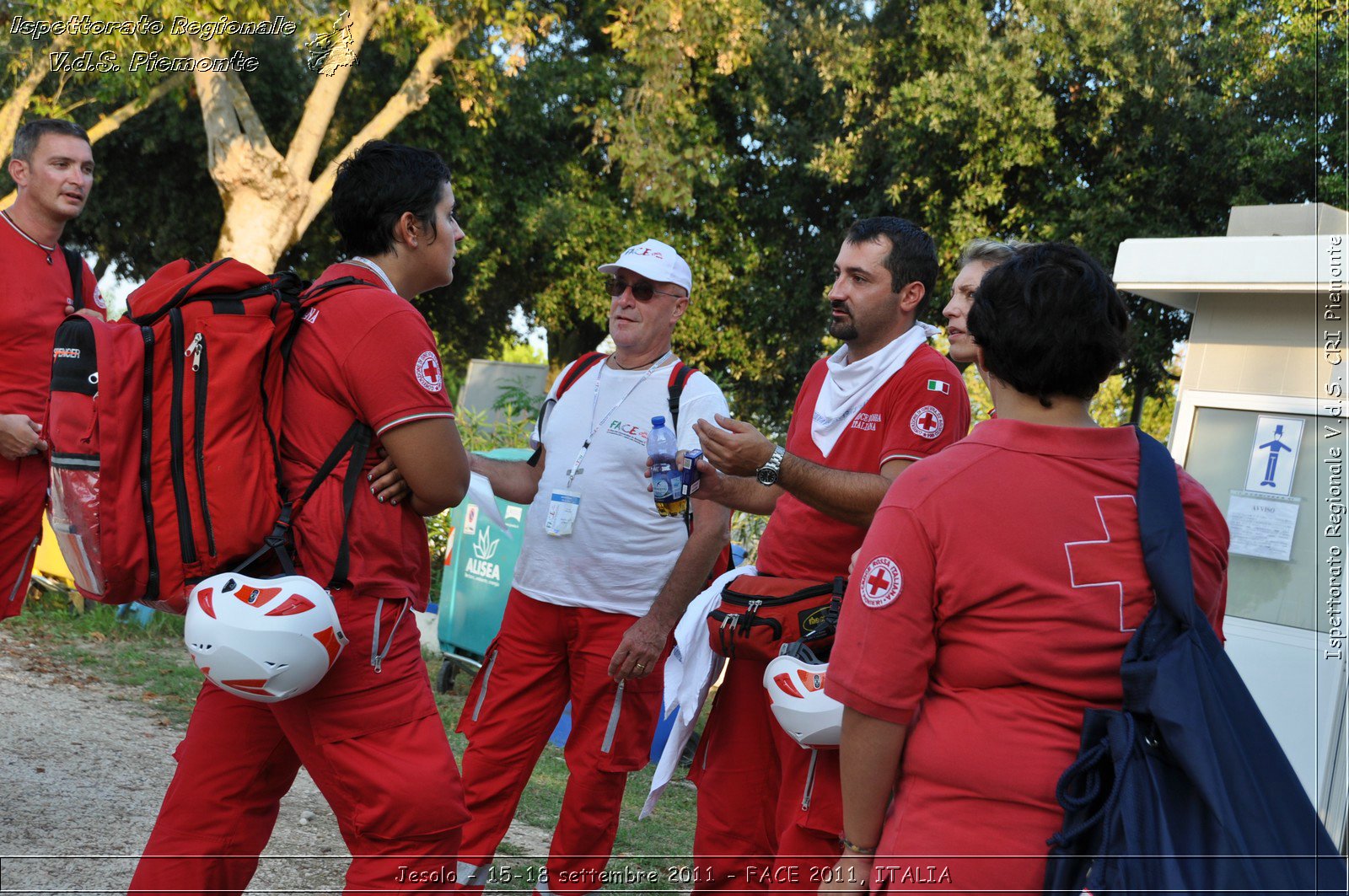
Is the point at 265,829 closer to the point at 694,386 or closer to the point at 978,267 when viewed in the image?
the point at 694,386

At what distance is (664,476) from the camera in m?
3.64

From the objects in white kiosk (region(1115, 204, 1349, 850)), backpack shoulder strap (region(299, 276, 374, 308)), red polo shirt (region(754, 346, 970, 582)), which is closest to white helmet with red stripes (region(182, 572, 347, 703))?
backpack shoulder strap (region(299, 276, 374, 308))

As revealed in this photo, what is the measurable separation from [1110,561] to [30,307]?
14.4 ft

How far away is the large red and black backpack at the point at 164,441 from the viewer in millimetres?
2387

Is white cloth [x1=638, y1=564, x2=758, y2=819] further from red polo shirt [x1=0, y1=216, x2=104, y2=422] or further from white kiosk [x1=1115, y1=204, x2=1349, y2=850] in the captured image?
white kiosk [x1=1115, y1=204, x2=1349, y2=850]

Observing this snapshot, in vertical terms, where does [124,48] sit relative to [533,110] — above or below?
below

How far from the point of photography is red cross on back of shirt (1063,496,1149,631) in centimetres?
202

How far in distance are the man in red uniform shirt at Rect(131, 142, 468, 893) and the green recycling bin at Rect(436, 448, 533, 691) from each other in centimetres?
462

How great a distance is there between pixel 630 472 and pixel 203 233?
58.9 feet

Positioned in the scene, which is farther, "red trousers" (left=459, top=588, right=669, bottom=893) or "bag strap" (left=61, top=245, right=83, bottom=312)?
"bag strap" (left=61, top=245, right=83, bottom=312)

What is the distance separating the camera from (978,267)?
3604mm

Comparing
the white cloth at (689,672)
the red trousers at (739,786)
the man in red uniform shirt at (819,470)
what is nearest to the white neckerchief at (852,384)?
the man in red uniform shirt at (819,470)

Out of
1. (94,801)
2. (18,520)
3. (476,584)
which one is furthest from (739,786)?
(476,584)

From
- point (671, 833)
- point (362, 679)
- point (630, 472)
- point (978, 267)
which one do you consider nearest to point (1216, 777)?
point (362, 679)
